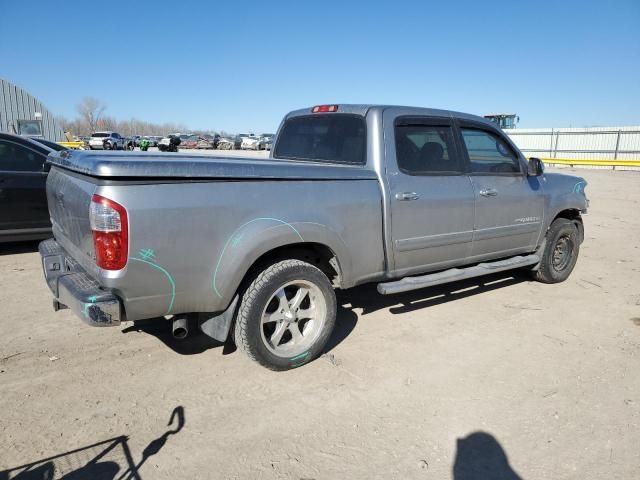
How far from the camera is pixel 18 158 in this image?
635 cm

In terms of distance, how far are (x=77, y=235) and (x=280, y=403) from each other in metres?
1.70

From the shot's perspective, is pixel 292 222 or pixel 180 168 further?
pixel 292 222

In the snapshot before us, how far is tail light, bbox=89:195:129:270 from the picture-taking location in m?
2.61

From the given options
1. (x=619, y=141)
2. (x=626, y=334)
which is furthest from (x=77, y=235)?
(x=619, y=141)

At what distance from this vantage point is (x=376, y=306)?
483cm

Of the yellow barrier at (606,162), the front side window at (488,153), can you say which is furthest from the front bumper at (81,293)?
the yellow barrier at (606,162)

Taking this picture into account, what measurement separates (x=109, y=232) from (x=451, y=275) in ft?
9.64

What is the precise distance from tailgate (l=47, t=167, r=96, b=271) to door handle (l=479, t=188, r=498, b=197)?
3.37m

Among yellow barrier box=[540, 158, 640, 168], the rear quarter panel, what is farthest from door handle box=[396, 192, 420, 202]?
yellow barrier box=[540, 158, 640, 168]

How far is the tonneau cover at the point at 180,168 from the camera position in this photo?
2.64 metres

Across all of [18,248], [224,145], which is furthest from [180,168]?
[224,145]

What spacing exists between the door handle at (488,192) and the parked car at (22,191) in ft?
17.6

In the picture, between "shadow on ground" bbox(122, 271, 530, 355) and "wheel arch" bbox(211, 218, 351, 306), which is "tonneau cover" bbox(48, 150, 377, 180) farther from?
"shadow on ground" bbox(122, 271, 530, 355)

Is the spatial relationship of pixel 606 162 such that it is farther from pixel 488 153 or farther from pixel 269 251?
pixel 269 251
